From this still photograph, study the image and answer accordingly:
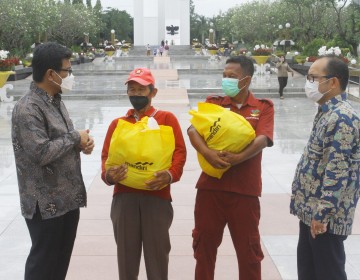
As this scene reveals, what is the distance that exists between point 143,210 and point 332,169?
3.98ft

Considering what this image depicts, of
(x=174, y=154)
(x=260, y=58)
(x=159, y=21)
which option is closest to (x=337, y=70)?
(x=174, y=154)

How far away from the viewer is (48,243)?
374 cm

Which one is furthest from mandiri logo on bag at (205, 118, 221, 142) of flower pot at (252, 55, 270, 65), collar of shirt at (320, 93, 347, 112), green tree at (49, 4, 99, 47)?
green tree at (49, 4, 99, 47)

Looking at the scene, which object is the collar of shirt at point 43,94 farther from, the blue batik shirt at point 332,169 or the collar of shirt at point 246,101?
the blue batik shirt at point 332,169

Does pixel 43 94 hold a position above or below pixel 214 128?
above

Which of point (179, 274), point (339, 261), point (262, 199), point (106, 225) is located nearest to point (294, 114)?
point (262, 199)

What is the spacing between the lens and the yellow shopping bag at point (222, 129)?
146 inches

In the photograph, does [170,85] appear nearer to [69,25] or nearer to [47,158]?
[47,158]

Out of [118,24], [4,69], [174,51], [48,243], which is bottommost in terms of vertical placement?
[174,51]

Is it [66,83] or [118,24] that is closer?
[66,83]

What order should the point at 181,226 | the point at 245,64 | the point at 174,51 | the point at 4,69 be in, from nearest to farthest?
the point at 245,64 → the point at 181,226 → the point at 4,69 → the point at 174,51

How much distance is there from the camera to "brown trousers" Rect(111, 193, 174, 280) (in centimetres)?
388

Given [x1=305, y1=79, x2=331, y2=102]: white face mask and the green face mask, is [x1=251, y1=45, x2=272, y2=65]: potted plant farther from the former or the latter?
[x1=305, y1=79, x2=331, y2=102]: white face mask

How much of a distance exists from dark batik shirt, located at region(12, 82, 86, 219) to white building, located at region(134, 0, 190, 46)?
70.4 m
